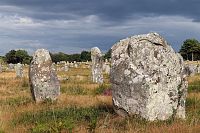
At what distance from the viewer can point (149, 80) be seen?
13969 mm

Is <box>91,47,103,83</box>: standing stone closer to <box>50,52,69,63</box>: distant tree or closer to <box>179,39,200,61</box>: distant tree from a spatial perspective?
<box>179,39,200,61</box>: distant tree

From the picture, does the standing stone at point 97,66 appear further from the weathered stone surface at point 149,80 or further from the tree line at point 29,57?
the tree line at point 29,57

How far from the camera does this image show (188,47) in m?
114

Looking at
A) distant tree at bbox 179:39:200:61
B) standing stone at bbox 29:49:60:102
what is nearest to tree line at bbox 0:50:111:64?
distant tree at bbox 179:39:200:61

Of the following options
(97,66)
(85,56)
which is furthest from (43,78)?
(85,56)

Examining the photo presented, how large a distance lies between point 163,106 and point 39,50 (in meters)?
11.1

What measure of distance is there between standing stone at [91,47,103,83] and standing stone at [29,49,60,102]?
1668 centimetres

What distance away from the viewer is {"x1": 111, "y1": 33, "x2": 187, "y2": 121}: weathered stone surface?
14.0 metres

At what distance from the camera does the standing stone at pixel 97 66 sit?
40375 millimetres

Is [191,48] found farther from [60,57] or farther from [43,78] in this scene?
[43,78]

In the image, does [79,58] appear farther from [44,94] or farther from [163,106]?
[163,106]

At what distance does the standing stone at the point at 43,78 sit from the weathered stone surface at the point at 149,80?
26.9 feet

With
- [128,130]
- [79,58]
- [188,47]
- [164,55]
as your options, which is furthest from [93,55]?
[79,58]

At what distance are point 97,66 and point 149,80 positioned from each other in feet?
89.6
